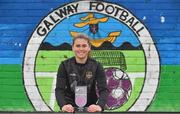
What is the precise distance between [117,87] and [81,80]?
5181 millimetres

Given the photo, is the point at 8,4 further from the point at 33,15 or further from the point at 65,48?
the point at 65,48

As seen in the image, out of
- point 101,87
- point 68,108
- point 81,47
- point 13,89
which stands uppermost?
point 81,47

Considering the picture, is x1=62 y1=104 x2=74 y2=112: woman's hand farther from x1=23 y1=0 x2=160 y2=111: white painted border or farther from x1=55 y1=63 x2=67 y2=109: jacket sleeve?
x1=23 y1=0 x2=160 y2=111: white painted border

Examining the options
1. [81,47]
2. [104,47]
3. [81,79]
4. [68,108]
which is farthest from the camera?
[104,47]

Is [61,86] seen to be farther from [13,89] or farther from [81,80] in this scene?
[13,89]

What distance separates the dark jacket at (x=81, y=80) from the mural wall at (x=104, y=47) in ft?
16.4

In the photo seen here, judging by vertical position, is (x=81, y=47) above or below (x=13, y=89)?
above

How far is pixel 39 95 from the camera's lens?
10.1 metres

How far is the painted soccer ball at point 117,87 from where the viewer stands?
9.98m

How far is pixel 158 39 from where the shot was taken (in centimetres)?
992

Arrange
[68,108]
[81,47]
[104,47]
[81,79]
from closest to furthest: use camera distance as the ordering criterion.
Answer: [68,108] < [81,47] < [81,79] < [104,47]

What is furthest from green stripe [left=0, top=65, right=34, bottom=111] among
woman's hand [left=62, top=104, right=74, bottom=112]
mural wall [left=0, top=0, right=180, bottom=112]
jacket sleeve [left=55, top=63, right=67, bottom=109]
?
woman's hand [left=62, top=104, right=74, bottom=112]

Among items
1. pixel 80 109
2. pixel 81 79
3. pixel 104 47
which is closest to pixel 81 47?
pixel 81 79

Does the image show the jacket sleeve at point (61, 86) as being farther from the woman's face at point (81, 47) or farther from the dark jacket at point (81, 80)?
the woman's face at point (81, 47)
